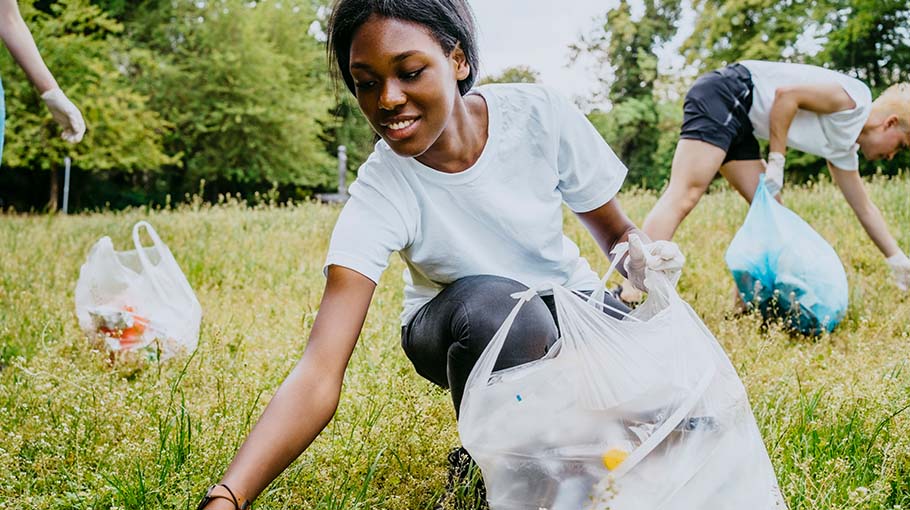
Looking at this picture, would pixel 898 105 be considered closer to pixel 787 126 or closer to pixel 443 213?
pixel 787 126

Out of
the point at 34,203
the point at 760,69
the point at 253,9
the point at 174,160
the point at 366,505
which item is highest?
the point at 760,69

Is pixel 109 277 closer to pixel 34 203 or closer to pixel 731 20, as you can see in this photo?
pixel 731 20

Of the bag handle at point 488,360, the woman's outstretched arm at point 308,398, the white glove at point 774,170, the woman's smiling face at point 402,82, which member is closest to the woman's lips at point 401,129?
the woman's smiling face at point 402,82

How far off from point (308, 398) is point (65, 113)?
1831 millimetres

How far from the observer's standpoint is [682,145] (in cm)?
348

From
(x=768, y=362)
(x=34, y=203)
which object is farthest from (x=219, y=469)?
(x=34, y=203)

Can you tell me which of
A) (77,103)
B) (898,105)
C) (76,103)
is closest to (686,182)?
(898,105)

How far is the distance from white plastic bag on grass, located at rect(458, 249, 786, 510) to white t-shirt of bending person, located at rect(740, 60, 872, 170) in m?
2.46

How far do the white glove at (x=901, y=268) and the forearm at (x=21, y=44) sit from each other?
3.43 meters

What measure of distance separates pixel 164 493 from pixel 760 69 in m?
3.05

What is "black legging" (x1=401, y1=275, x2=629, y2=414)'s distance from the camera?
1517 millimetres

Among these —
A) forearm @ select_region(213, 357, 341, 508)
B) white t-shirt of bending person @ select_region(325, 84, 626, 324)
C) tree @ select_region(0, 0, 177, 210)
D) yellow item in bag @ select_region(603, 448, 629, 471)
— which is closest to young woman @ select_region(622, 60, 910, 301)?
white t-shirt of bending person @ select_region(325, 84, 626, 324)

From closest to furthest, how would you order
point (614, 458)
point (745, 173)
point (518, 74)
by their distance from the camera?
1. point (614, 458)
2. point (745, 173)
3. point (518, 74)

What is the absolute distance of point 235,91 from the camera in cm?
2203
